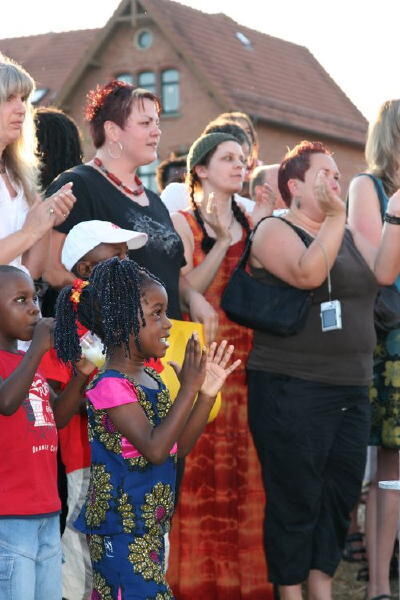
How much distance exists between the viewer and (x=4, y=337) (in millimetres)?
4094

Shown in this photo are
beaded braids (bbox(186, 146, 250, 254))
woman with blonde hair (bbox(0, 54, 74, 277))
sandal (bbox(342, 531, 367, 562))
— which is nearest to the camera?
woman with blonde hair (bbox(0, 54, 74, 277))

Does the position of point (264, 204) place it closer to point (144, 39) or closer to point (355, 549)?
point (355, 549)

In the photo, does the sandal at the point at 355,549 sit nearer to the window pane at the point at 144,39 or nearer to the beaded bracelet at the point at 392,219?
the beaded bracelet at the point at 392,219

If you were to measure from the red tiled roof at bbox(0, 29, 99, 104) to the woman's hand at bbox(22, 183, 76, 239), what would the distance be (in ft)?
114

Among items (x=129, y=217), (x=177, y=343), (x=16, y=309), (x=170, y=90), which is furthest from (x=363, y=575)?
(x=170, y=90)

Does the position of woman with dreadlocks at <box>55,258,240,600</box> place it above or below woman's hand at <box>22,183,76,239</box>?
below

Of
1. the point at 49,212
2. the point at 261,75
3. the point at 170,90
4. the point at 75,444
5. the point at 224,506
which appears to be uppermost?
the point at 49,212

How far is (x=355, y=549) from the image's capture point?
654cm

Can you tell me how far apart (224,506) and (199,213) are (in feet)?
4.75

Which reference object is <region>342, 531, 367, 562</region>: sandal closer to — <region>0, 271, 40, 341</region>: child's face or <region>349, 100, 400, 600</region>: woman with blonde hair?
<region>349, 100, 400, 600</region>: woman with blonde hair

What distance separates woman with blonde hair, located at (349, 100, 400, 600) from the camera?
5.76 m

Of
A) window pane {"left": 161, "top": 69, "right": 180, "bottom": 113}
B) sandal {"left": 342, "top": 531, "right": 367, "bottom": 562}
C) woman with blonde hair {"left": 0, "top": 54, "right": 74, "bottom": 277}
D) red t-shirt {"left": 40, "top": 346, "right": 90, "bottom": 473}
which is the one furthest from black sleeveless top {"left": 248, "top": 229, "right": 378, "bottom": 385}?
window pane {"left": 161, "top": 69, "right": 180, "bottom": 113}

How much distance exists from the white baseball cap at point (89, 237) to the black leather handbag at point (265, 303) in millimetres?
892

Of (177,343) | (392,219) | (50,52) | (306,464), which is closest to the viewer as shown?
(177,343)
